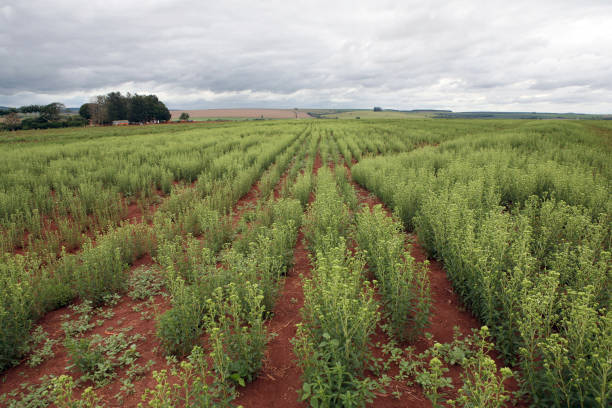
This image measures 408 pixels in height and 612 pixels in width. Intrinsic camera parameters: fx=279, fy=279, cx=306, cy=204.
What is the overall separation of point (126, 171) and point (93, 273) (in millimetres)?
6403

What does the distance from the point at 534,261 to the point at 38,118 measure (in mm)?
78331

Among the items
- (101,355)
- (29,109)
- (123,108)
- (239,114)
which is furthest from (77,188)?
(239,114)

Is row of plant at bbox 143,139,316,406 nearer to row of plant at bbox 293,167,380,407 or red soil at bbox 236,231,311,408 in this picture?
red soil at bbox 236,231,311,408

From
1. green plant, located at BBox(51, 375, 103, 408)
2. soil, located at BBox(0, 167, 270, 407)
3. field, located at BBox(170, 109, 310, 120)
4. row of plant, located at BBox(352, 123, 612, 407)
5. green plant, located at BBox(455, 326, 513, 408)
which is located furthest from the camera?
field, located at BBox(170, 109, 310, 120)

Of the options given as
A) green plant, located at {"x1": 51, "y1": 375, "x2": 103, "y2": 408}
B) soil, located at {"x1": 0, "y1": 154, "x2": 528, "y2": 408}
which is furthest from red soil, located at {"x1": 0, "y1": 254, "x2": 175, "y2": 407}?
green plant, located at {"x1": 51, "y1": 375, "x2": 103, "y2": 408}

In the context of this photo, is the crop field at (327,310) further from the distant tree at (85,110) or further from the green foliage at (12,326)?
the distant tree at (85,110)

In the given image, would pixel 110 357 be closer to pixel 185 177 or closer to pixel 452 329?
pixel 452 329

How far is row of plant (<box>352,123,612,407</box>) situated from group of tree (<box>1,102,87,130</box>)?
2451 inches

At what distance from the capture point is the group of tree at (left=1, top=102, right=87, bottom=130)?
47478mm

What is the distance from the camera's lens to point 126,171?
927 centimetres

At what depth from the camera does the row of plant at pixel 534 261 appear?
1.97 metres

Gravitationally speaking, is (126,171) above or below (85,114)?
below

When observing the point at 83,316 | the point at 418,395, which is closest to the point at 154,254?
the point at 83,316

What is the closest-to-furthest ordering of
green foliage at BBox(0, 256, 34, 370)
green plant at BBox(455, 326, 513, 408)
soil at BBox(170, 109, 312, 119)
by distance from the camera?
green plant at BBox(455, 326, 513, 408) → green foliage at BBox(0, 256, 34, 370) → soil at BBox(170, 109, 312, 119)
